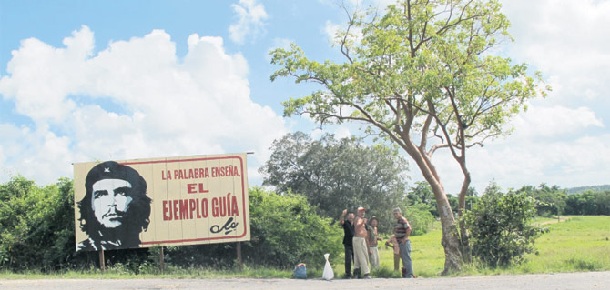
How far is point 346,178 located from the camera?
45812 mm

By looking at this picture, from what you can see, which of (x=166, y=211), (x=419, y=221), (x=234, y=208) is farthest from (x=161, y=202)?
(x=419, y=221)

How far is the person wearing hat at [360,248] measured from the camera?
13.2m

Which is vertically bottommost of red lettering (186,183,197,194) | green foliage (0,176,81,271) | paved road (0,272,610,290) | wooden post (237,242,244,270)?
paved road (0,272,610,290)

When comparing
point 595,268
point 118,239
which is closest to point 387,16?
point 595,268

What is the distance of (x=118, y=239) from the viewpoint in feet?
48.8

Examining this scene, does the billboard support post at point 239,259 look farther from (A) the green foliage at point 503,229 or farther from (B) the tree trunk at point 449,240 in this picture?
(A) the green foliage at point 503,229

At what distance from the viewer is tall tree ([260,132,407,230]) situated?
4538 centimetres

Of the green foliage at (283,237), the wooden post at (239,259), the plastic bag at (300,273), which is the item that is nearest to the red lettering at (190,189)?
the green foliage at (283,237)

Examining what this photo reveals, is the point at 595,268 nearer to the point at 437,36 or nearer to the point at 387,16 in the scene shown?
the point at 437,36

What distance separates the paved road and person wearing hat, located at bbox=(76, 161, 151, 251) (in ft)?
6.89

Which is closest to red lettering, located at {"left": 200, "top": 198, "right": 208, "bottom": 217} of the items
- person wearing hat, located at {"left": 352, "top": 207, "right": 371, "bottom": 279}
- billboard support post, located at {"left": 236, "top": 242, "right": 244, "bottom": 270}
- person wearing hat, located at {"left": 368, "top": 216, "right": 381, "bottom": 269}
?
billboard support post, located at {"left": 236, "top": 242, "right": 244, "bottom": 270}

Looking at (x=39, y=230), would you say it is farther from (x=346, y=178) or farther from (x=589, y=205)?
(x=589, y=205)

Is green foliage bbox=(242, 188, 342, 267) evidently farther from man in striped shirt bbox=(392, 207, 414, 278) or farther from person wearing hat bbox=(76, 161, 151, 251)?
person wearing hat bbox=(76, 161, 151, 251)

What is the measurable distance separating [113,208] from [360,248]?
21.6 feet
